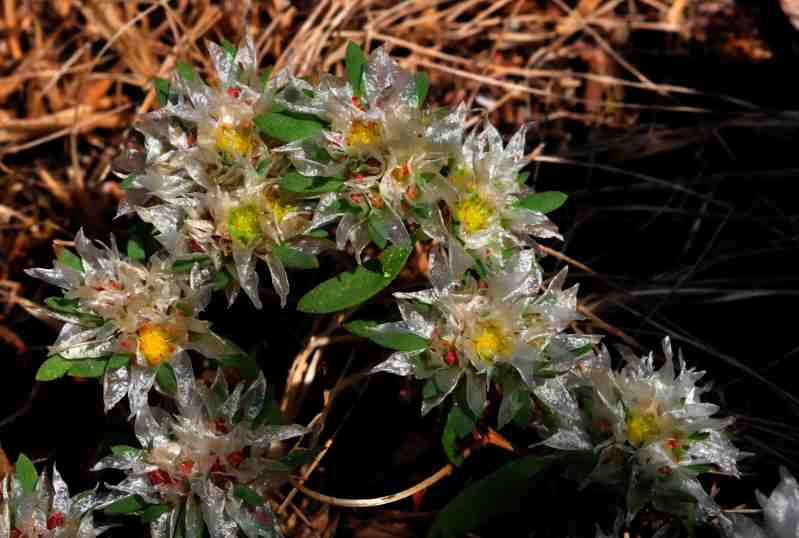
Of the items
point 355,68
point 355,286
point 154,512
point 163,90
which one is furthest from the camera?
point 163,90

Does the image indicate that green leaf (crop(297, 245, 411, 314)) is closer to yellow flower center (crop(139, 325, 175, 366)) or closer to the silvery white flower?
the silvery white flower

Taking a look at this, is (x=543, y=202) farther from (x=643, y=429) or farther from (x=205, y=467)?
(x=205, y=467)

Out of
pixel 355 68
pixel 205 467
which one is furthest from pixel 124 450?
pixel 355 68

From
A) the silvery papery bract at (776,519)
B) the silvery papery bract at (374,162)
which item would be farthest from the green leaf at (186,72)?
the silvery papery bract at (776,519)

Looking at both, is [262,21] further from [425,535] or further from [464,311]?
[425,535]

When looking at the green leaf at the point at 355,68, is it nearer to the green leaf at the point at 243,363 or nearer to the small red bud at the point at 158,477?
the green leaf at the point at 243,363

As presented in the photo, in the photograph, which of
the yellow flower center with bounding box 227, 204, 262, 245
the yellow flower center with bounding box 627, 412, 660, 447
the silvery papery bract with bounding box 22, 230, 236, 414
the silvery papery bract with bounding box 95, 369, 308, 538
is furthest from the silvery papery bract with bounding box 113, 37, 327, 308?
the yellow flower center with bounding box 627, 412, 660, 447
